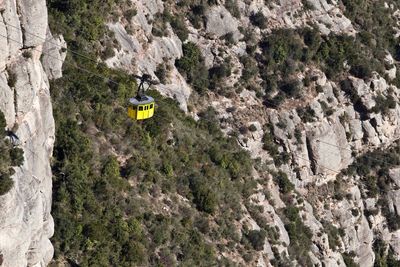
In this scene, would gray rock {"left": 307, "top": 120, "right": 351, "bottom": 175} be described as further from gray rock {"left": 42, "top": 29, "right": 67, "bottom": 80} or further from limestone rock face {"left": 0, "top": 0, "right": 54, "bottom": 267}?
limestone rock face {"left": 0, "top": 0, "right": 54, "bottom": 267}

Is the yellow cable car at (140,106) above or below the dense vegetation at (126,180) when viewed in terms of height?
above

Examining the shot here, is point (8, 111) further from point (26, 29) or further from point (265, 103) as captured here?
point (265, 103)

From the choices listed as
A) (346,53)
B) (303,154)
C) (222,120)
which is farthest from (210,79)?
(346,53)

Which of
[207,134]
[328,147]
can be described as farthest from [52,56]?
[328,147]

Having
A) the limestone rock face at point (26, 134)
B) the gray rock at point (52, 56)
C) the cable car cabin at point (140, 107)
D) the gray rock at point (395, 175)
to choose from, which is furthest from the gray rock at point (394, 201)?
the limestone rock face at point (26, 134)

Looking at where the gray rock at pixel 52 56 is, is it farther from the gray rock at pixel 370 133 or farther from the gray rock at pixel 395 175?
the gray rock at pixel 395 175

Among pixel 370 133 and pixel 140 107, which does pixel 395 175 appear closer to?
pixel 370 133
